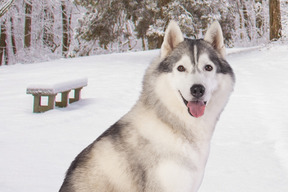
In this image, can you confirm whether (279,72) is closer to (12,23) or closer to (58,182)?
(58,182)

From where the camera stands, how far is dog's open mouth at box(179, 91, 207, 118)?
10.4 ft

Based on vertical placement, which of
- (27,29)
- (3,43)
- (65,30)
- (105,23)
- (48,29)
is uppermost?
(65,30)

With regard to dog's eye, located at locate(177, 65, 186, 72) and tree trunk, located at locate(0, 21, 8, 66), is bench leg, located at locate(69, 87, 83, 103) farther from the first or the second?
tree trunk, located at locate(0, 21, 8, 66)

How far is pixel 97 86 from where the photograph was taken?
1183 cm

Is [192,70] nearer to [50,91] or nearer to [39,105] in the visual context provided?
[50,91]

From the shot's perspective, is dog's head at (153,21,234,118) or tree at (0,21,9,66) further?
tree at (0,21,9,66)

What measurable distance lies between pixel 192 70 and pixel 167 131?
1.64 feet

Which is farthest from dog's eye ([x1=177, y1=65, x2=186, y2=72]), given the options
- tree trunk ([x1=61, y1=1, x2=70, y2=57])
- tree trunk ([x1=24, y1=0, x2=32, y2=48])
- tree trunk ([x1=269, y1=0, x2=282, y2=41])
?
tree trunk ([x1=61, y1=1, x2=70, y2=57])

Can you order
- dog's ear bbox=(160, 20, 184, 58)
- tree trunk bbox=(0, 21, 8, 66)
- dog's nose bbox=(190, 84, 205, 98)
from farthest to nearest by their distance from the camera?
tree trunk bbox=(0, 21, 8, 66), dog's ear bbox=(160, 20, 184, 58), dog's nose bbox=(190, 84, 205, 98)

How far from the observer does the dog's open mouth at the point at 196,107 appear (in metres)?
3.18

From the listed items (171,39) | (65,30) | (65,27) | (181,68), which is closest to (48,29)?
(65,27)

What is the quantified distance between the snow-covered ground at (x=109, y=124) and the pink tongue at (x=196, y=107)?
1889 millimetres

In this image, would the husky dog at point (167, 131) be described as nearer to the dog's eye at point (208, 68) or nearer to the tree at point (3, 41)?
the dog's eye at point (208, 68)

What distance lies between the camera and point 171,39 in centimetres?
340
